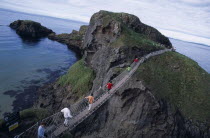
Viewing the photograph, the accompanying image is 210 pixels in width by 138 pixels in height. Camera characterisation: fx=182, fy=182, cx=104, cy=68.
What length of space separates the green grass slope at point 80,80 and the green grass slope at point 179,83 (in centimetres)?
1177

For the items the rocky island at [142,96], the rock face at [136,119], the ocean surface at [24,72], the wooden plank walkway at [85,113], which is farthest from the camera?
the ocean surface at [24,72]

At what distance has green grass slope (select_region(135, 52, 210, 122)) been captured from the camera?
72.9 ft

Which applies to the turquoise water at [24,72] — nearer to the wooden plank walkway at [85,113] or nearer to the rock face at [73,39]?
the rock face at [73,39]

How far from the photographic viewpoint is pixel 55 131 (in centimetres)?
1667

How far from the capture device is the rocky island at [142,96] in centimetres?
2075

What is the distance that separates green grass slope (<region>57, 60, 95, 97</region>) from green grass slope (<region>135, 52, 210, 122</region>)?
38.6 feet

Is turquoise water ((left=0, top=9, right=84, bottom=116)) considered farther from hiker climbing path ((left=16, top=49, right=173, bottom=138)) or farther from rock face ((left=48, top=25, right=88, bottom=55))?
rock face ((left=48, top=25, right=88, bottom=55))

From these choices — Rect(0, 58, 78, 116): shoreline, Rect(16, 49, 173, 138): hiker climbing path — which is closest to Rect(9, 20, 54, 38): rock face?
Rect(0, 58, 78, 116): shoreline

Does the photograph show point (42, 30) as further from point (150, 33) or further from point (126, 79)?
point (126, 79)

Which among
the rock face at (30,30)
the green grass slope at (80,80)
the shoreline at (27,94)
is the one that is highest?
the rock face at (30,30)

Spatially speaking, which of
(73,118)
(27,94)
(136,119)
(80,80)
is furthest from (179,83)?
(27,94)

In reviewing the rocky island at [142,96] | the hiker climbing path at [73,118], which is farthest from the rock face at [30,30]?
the hiker climbing path at [73,118]

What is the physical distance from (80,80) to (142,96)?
1632 cm

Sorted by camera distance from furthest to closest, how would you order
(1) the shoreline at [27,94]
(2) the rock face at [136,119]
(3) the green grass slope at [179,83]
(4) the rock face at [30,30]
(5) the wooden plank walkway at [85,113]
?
1. (4) the rock face at [30,30]
2. (1) the shoreline at [27,94]
3. (3) the green grass slope at [179,83]
4. (2) the rock face at [136,119]
5. (5) the wooden plank walkway at [85,113]
